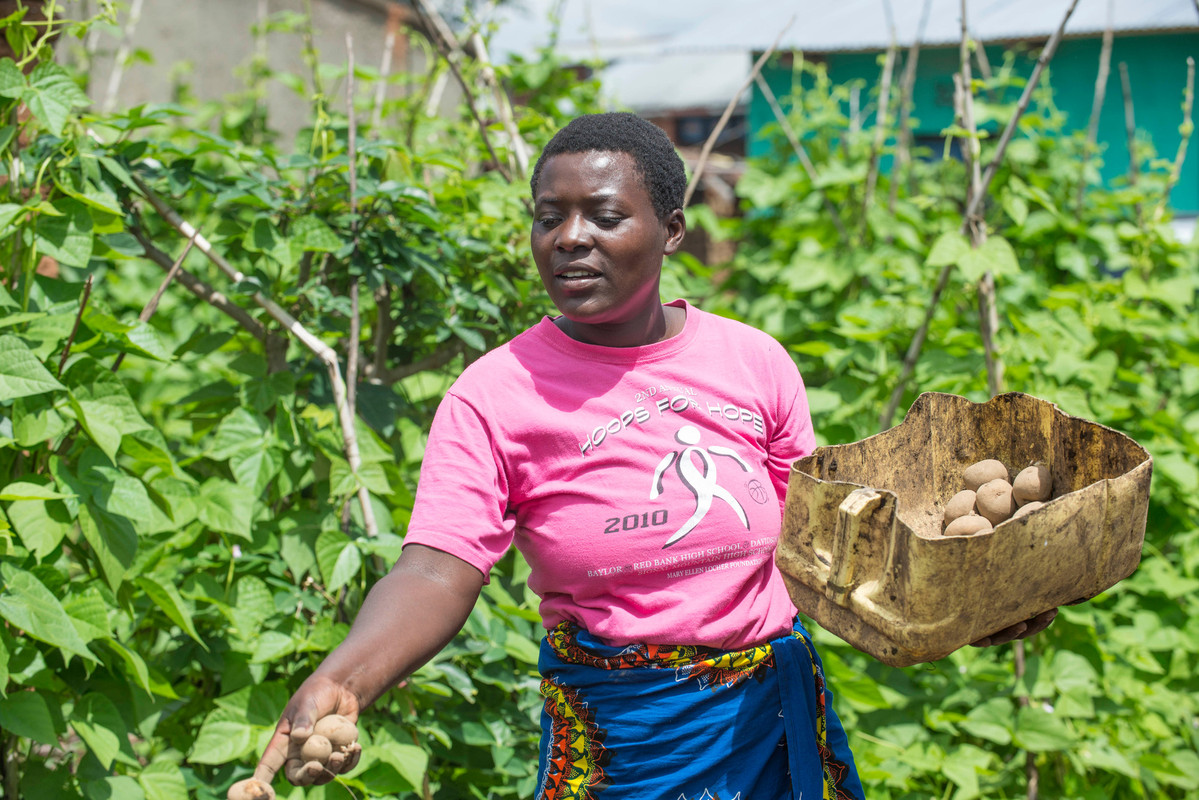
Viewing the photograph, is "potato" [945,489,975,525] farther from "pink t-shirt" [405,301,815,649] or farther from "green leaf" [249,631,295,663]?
"green leaf" [249,631,295,663]

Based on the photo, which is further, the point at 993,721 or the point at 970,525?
the point at 993,721

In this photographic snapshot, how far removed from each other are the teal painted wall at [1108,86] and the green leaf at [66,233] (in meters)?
5.50

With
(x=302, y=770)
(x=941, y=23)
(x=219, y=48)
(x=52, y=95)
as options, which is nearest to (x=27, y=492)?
(x=52, y=95)

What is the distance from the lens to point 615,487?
1.34 meters

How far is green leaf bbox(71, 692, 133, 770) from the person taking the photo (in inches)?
69.4

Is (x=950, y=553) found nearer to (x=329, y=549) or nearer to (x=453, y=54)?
(x=329, y=549)

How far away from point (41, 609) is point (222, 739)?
448 mm

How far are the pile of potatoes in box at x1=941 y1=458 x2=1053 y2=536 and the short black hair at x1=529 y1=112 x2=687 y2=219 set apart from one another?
0.62 meters

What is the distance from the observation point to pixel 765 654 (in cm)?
143

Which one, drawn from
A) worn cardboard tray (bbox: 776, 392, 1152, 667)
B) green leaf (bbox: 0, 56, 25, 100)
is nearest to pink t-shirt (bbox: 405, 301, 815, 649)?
worn cardboard tray (bbox: 776, 392, 1152, 667)

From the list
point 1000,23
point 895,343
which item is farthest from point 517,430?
point 1000,23

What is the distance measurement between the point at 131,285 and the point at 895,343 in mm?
2865

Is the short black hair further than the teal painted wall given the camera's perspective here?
No

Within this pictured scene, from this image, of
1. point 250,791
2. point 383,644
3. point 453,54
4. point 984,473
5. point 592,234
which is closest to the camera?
point 250,791
